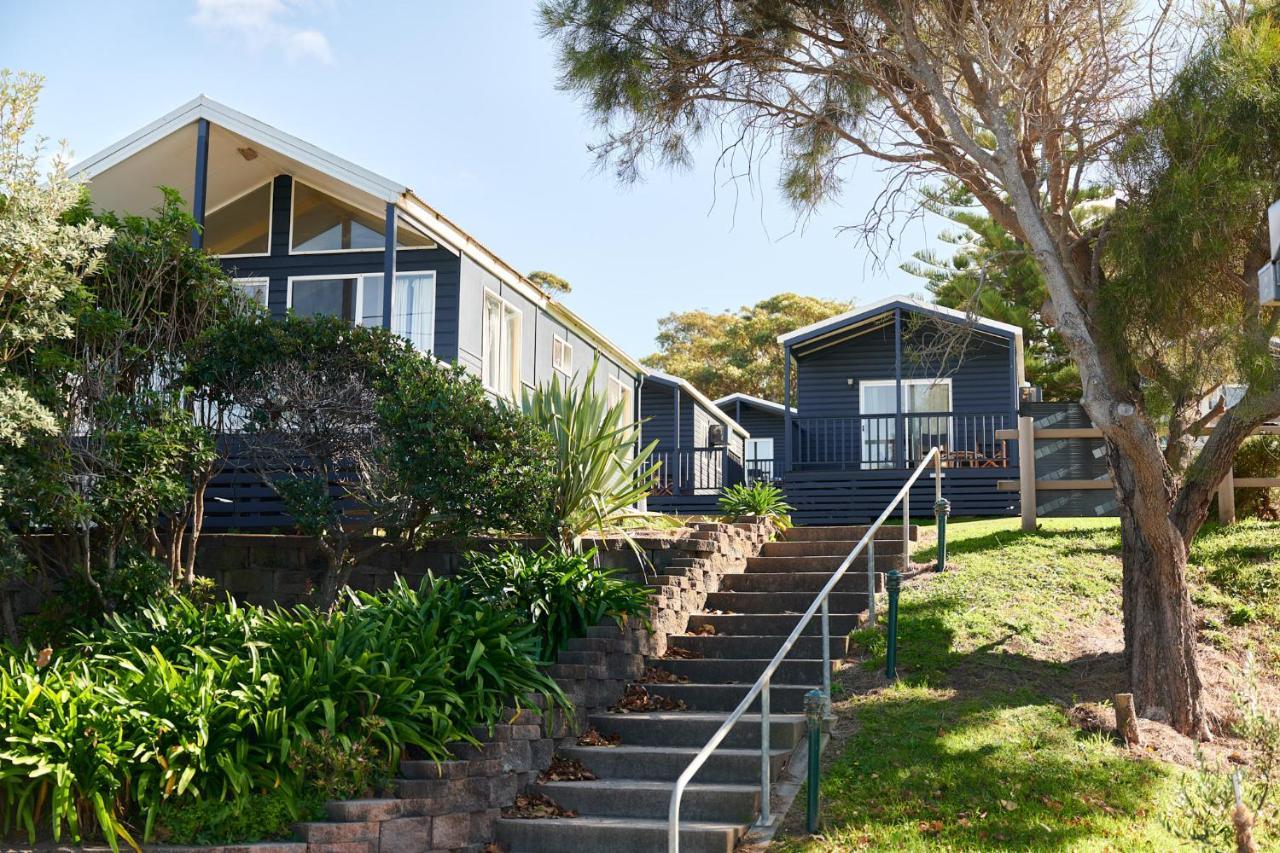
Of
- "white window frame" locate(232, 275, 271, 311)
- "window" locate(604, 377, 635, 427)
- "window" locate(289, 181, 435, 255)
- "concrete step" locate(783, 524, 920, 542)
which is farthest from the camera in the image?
"window" locate(604, 377, 635, 427)

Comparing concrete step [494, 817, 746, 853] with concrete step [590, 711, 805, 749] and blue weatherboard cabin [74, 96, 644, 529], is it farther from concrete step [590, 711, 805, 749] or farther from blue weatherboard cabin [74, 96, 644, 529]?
blue weatherboard cabin [74, 96, 644, 529]

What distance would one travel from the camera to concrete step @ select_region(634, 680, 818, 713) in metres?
8.80

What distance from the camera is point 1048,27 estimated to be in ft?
30.3

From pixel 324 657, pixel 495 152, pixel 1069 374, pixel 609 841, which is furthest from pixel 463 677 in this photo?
pixel 1069 374

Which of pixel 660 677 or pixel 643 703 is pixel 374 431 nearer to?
pixel 660 677

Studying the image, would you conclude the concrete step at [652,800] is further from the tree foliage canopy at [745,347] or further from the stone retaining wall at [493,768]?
the tree foliage canopy at [745,347]

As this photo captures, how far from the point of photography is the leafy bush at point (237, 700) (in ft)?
21.1

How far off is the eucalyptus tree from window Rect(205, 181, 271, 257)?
315 inches

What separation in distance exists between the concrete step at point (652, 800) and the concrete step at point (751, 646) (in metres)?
2.21

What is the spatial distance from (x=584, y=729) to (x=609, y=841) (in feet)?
4.69

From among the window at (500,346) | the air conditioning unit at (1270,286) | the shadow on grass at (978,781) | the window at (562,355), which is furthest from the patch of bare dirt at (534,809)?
the window at (562,355)

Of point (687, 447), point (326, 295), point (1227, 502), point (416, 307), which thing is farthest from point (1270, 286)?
point (687, 447)

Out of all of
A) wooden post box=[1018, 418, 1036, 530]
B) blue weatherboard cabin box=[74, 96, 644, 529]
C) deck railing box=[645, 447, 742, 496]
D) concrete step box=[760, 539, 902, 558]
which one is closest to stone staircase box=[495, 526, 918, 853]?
concrete step box=[760, 539, 902, 558]

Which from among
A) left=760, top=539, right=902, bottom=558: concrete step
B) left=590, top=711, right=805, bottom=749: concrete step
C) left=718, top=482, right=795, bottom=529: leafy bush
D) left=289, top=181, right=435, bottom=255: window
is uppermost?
left=289, top=181, right=435, bottom=255: window
